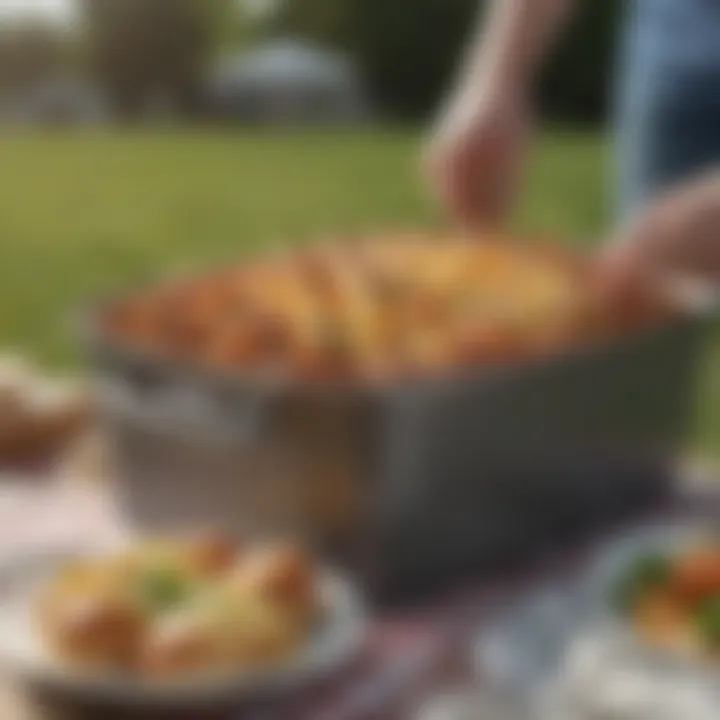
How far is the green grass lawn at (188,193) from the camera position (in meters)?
2.30

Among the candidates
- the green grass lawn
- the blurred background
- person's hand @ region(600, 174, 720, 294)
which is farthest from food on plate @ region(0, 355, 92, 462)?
the green grass lawn

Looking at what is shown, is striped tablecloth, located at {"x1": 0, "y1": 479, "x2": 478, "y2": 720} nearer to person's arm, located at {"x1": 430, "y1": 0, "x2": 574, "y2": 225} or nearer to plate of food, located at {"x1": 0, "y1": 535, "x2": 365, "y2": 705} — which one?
plate of food, located at {"x1": 0, "y1": 535, "x2": 365, "y2": 705}

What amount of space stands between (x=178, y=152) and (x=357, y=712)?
1.91 metres

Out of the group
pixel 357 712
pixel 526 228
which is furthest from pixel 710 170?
pixel 357 712

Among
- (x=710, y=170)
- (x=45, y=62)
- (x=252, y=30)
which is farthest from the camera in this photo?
(x=252, y=30)

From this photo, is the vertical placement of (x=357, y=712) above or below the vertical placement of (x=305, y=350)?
below

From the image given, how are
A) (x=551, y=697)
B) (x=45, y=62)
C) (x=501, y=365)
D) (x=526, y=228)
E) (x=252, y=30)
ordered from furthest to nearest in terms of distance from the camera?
(x=252, y=30) → (x=45, y=62) → (x=526, y=228) → (x=501, y=365) → (x=551, y=697)

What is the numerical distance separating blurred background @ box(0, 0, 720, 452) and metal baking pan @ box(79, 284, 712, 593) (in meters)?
1.08

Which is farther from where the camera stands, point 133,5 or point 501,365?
point 133,5

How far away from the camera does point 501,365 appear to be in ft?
1.92

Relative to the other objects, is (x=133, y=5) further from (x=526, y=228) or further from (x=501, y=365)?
(x=501, y=365)

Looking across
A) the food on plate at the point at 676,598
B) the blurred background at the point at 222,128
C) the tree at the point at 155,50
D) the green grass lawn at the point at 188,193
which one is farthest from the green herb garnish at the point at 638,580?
the green grass lawn at the point at 188,193

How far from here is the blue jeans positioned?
0.87 metres

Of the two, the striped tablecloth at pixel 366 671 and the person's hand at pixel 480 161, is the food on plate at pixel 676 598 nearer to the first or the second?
the striped tablecloth at pixel 366 671
